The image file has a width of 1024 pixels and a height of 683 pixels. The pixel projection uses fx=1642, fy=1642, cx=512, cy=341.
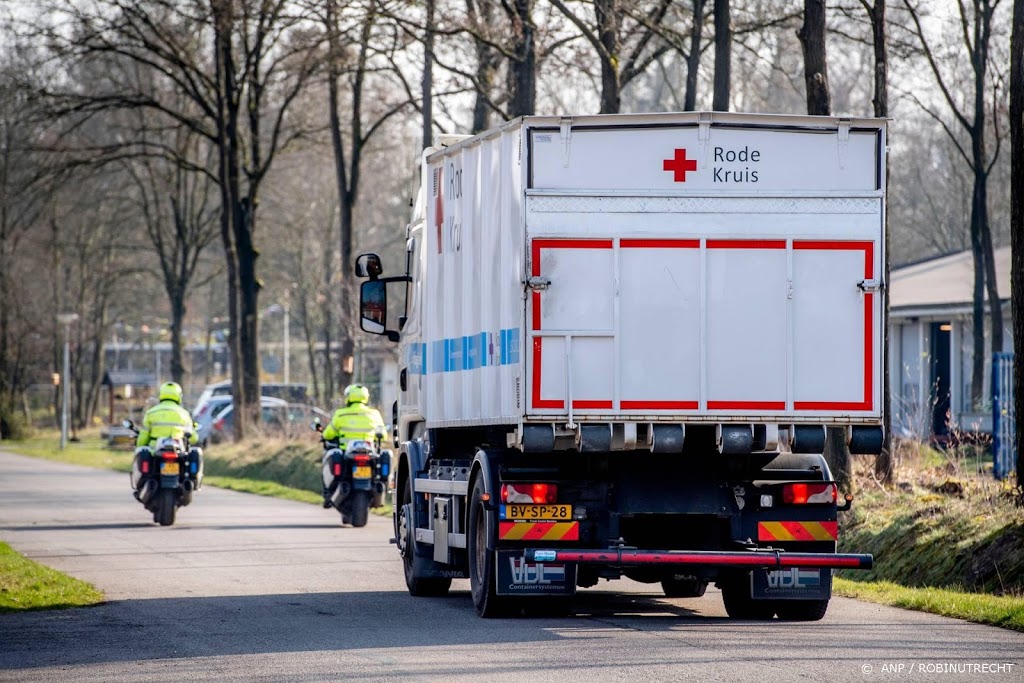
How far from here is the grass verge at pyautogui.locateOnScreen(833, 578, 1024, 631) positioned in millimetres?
11133

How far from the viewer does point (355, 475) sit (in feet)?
68.1

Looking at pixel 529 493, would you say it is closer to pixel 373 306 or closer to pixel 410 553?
pixel 410 553

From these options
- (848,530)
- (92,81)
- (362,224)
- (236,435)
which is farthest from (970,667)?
(362,224)

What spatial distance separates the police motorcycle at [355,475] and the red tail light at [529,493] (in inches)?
389

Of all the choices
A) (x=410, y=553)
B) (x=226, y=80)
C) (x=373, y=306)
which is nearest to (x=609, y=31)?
(x=373, y=306)

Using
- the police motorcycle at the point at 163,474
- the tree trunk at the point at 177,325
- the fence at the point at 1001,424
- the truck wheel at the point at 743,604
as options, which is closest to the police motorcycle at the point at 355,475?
the police motorcycle at the point at 163,474

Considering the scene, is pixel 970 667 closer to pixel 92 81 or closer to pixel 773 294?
pixel 773 294

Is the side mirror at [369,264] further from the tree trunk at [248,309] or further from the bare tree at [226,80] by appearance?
the tree trunk at [248,309]

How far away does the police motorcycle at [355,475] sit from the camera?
67.9 feet

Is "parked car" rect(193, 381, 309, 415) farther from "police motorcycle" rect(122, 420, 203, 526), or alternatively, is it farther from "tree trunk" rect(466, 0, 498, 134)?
"police motorcycle" rect(122, 420, 203, 526)

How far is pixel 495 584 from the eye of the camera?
11148 millimetres

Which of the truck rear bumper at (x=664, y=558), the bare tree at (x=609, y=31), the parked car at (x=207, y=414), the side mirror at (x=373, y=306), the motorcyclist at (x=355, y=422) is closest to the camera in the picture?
the truck rear bumper at (x=664, y=558)

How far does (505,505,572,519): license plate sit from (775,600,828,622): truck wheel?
1.71 m

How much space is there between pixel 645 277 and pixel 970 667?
3.20 m
